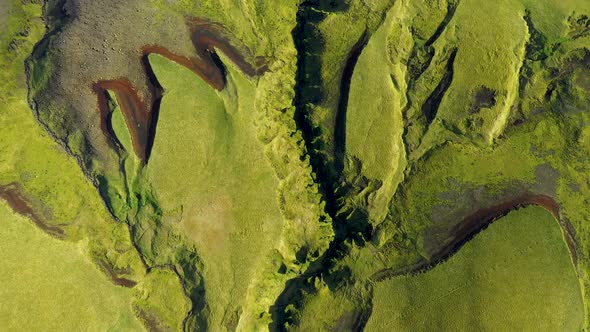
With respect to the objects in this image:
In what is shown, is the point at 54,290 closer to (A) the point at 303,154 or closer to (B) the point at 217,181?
(B) the point at 217,181

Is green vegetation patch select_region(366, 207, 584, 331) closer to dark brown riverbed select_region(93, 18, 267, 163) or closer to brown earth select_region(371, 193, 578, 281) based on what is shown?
brown earth select_region(371, 193, 578, 281)

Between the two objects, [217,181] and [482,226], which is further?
[217,181]

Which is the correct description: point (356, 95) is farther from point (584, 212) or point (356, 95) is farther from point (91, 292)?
point (91, 292)

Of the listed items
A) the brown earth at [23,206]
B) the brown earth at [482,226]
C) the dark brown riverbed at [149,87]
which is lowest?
the brown earth at [482,226]

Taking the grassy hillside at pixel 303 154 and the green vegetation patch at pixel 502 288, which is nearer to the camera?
the green vegetation patch at pixel 502 288

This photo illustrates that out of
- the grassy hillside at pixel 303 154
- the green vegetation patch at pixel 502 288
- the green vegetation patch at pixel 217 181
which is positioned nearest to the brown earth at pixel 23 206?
the grassy hillside at pixel 303 154

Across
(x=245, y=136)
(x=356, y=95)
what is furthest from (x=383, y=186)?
(x=245, y=136)

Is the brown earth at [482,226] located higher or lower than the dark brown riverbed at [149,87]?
lower

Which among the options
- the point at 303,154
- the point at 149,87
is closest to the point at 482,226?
the point at 303,154

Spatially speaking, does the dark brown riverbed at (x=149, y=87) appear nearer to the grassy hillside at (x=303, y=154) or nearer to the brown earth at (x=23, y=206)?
the grassy hillside at (x=303, y=154)
